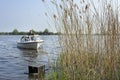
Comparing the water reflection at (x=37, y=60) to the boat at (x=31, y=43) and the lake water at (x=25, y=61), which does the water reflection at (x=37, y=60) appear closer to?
the lake water at (x=25, y=61)

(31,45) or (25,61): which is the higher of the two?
(31,45)

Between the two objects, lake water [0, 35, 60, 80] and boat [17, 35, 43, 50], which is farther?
boat [17, 35, 43, 50]

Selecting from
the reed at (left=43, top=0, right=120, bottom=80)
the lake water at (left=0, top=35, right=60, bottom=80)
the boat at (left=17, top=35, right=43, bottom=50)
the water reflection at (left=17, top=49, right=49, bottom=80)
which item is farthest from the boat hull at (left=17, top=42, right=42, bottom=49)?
the reed at (left=43, top=0, right=120, bottom=80)

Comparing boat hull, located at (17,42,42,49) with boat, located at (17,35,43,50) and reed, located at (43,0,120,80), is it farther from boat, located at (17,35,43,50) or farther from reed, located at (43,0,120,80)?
reed, located at (43,0,120,80)

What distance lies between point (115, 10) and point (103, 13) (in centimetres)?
23

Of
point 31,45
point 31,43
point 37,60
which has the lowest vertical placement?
point 37,60

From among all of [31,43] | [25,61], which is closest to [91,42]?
[25,61]

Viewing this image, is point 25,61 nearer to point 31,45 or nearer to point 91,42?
point 31,45

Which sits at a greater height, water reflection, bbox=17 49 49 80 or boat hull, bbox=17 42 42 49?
boat hull, bbox=17 42 42 49

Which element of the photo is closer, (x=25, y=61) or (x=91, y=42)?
(x=91, y=42)

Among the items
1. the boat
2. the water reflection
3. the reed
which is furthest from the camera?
the boat

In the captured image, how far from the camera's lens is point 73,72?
5.82m

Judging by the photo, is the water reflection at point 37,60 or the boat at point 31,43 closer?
the water reflection at point 37,60

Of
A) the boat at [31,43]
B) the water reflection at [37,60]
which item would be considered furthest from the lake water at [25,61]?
the boat at [31,43]
